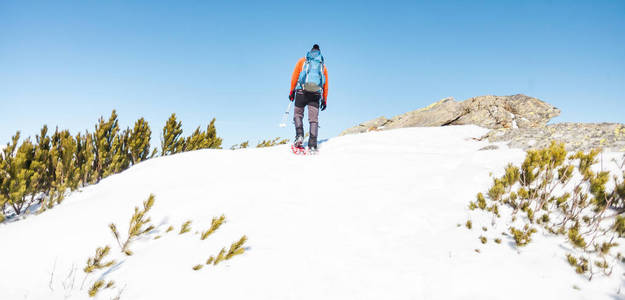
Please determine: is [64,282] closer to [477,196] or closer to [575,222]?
[477,196]

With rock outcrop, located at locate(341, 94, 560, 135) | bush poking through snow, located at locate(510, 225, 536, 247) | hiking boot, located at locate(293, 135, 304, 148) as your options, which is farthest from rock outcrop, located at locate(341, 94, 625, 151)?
hiking boot, located at locate(293, 135, 304, 148)

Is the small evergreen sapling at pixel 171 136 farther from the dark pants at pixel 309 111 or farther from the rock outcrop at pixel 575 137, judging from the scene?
the rock outcrop at pixel 575 137

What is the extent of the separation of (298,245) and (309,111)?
4.13 meters

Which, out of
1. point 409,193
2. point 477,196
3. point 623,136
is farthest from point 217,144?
point 623,136

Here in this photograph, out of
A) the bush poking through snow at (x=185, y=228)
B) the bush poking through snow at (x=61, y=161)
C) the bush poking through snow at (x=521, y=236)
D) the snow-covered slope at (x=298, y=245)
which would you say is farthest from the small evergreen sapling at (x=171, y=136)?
the bush poking through snow at (x=521, y=236)

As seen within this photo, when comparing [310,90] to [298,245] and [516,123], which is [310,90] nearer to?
[298,245]

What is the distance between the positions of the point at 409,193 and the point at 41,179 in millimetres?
5311

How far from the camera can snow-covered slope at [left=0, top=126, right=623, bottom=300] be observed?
1823mm

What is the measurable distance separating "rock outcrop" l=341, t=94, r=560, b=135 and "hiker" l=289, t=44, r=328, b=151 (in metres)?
7.33

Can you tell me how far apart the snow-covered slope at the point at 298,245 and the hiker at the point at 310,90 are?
2083mm

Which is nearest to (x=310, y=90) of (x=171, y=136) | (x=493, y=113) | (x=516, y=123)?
(x=171, y=136)

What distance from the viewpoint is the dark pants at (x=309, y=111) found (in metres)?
6.00

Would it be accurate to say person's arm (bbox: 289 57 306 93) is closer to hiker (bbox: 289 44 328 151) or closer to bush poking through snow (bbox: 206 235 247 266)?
hiker (bbox: 289 44 328 151)

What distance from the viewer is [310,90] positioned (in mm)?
5758
